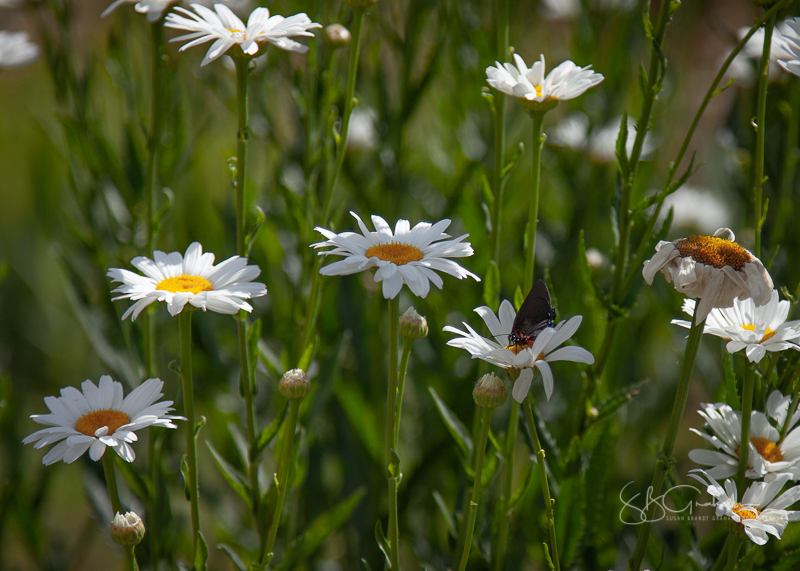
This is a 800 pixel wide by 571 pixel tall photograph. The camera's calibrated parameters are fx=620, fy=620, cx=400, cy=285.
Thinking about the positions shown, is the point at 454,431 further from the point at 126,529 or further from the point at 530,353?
the point at 126,529

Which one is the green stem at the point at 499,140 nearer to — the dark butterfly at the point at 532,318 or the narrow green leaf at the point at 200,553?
the dark butterfly at the point at 532,318

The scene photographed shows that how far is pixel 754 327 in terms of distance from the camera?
0.62m

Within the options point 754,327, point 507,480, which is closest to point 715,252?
point 754,327

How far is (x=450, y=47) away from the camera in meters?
1.41

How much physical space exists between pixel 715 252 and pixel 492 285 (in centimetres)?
25

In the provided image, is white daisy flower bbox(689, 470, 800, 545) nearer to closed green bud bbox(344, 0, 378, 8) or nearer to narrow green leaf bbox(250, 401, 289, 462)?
narrow green leaf bbox(250, 401, 289, 462)

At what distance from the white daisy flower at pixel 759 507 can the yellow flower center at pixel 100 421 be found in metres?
0.54

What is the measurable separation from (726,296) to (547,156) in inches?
44.6

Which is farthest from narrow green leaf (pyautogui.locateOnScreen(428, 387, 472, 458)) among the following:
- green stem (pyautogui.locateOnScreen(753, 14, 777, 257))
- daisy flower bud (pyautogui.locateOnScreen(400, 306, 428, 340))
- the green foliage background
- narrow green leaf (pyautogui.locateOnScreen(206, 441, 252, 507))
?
green stem (pyautogui.locateOnScreen(753, 14, 777, 257))

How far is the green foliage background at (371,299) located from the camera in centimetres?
91

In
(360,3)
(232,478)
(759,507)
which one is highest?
(360,3)

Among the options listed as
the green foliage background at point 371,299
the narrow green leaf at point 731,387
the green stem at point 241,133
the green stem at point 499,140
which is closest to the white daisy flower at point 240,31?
the green stem at point 241,133

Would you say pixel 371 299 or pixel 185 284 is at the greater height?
→ pixel 185 284

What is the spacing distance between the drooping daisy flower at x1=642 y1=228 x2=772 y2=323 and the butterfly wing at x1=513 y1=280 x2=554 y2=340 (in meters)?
0.10
